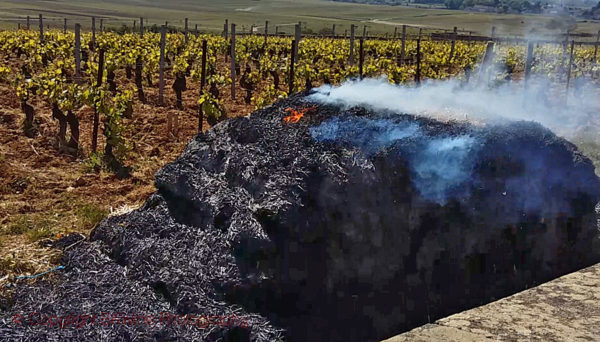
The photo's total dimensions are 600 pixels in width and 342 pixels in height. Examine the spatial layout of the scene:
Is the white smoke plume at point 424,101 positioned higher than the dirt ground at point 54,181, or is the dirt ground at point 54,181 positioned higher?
the white smoke plume at point 424,101

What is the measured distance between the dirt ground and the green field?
199 ft

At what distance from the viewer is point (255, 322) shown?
227 inches


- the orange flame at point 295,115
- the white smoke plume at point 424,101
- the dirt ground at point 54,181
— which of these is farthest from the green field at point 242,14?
the orange flame at point 295,115

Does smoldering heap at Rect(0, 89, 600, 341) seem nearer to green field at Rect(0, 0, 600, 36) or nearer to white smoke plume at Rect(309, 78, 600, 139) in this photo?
white smoke plume at Rect(309, 78, 600, 139)

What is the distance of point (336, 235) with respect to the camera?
620cm

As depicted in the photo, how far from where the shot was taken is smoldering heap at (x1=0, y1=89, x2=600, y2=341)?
599 cm

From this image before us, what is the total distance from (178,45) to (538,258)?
1030 inches

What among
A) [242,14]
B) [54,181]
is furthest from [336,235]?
[242,14]

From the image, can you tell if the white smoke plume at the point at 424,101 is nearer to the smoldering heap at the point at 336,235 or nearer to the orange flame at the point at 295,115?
the orange flame at the point at 295,115

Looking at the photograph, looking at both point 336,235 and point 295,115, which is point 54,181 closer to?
point 295,115

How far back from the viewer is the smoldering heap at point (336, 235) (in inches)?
236

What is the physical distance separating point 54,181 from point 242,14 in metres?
112

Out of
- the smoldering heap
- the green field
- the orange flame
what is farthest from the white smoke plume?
the green field

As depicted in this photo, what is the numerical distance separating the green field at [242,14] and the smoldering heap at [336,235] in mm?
64344
